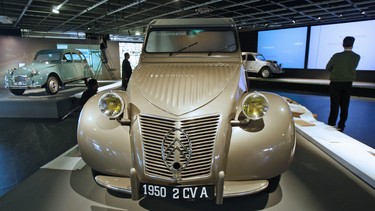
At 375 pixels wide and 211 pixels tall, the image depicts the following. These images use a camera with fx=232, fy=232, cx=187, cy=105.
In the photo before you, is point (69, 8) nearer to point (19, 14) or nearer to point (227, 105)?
point (19, 14)

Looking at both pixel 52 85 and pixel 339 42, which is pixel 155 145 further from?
pixel 339 42

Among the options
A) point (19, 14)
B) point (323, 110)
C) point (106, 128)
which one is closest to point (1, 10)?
point (19, 14)

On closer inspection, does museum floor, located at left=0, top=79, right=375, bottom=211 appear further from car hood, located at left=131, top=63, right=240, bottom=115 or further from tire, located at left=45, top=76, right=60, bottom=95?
tire, located at left=45, top=76, right=60, bottom=95

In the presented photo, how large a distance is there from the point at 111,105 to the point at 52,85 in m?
7.03

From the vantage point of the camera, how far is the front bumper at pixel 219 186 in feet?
5.17

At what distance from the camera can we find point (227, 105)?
1.81m

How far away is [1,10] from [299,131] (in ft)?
37.1

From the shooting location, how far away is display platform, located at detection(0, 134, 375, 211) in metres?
1.91

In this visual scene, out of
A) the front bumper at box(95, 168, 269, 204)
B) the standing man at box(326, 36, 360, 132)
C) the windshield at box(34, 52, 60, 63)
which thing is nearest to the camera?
the front bumper at box(95, 168, 269, 204)

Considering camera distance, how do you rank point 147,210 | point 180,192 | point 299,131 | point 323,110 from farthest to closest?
point 323,110 → point 299,131 → point 147,210 → point 180,192

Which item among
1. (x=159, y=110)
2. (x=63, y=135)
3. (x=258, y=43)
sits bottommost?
(x=63, y=135)

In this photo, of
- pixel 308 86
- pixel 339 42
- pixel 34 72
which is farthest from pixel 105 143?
pixel 339 42

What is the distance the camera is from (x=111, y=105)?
73.5 inches

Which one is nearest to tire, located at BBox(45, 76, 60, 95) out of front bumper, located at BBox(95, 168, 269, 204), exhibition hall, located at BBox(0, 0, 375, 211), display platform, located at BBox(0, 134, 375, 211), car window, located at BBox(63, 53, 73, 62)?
car window, located at BBox(63, 53, 73, 62)
